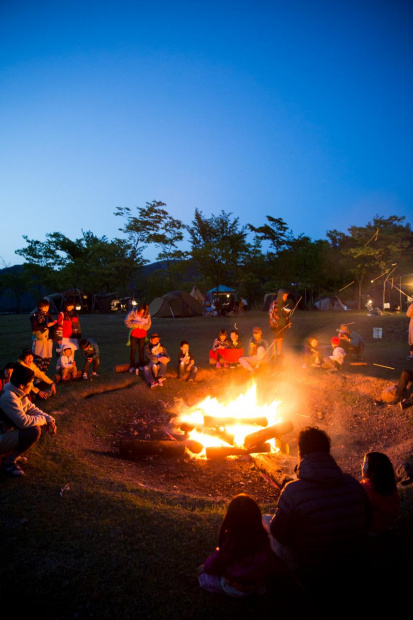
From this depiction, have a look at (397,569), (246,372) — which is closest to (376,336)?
(246,372)

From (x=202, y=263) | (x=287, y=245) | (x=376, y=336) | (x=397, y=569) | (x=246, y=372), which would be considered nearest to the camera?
(x=397, y=569)

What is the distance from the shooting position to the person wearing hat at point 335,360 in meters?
9.42

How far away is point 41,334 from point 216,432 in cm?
420

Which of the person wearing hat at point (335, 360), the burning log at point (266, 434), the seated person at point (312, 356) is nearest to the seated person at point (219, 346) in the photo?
the seated person at point (312, 356)

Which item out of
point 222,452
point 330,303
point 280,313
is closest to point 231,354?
point 280,313

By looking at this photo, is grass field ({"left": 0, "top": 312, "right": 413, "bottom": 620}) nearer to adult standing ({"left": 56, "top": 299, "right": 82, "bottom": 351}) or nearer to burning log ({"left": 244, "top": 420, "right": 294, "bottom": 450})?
burning log ({"left": 244, "top": 420, "right": 294, "bottom": 450})

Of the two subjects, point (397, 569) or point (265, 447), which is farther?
point (265, 447)

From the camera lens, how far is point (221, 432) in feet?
20.7

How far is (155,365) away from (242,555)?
6288 millimetres

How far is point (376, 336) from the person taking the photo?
49.6 ft

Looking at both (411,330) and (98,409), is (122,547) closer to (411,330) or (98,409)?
(98,409)

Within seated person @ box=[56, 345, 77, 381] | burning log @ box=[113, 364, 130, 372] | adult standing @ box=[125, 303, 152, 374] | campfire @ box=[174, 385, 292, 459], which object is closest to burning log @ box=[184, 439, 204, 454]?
campfire @ box=[174, 385, 292, 459]

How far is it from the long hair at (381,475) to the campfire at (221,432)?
2764 mm

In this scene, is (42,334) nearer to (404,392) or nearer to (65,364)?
(65,364)
